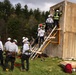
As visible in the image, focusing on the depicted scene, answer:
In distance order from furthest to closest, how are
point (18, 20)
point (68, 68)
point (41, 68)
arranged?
point (18, 20) → point (41, 68) → point (68, 68)

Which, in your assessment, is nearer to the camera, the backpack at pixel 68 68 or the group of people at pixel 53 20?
the backpack at pixel 68 68

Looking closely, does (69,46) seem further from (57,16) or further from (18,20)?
(18,20)

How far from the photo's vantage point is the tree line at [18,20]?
47856 mm

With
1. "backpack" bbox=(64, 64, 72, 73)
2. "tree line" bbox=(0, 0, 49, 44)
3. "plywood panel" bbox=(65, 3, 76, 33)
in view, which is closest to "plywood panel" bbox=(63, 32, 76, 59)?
"plywood panel" bbox=(65, 3, 76, 33)

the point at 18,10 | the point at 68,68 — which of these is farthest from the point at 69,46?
the point at 18,10

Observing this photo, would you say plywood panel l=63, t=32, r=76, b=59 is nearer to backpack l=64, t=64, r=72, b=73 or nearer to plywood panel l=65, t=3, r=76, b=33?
plywood panel l=65, t=3, r=76, b=33

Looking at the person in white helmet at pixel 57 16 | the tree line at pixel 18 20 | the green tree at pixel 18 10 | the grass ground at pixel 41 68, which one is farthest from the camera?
the green tree at pixel 18 10

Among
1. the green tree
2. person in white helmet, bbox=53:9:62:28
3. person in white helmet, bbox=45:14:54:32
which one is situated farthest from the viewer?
the green tree

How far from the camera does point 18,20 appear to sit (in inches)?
2093

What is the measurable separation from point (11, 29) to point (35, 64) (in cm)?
3392

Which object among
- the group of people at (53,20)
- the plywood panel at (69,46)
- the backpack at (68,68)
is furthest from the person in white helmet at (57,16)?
the backpack at (68,68)

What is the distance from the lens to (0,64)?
45.7ft

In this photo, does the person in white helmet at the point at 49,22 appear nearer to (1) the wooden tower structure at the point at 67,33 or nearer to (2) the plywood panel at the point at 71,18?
(1) the wooden tower structure at the point at 67,33

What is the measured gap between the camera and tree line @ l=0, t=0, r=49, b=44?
4786 cm
